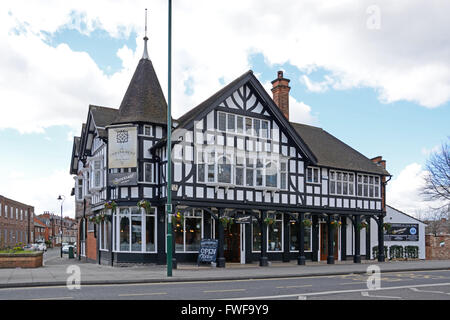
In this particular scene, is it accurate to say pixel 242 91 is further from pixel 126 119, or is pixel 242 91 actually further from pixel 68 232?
pixel 68 232

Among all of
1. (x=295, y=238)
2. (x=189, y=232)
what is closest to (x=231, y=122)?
(x=189, y=232)

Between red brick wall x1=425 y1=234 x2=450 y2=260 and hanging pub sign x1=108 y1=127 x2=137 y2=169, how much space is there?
25.0 m

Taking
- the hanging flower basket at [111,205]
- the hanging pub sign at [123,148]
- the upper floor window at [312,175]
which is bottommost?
the hanging flower basket at [111,205]

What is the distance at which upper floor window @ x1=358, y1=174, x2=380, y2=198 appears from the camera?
104 ft

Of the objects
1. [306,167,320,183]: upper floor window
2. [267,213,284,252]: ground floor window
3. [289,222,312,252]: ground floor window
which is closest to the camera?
[267,213,284,252]: ground floor window

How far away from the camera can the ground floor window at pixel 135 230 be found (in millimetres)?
23547

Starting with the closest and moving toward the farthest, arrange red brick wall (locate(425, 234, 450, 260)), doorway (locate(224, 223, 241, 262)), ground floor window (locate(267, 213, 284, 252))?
doorway (locate(224, 223, 241, 262)), ground floor window (locate(267, 213, 284, 252)), red brick wall (locate(425, 234, 450, 260))

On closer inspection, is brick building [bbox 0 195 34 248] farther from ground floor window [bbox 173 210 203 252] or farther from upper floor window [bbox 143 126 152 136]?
upper floor window [bbox 143 126 152 136]

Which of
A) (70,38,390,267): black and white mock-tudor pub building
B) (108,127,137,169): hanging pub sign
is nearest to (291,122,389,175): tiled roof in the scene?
(70,38,390,267): black and white mock-tudor pub building

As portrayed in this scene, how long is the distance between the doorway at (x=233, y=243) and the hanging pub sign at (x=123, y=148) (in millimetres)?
7638

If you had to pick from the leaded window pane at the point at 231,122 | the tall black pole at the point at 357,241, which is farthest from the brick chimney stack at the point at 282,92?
the tall black pole at the point at 357,241

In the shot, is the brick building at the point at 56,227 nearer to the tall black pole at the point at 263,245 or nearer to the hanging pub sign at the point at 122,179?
the hanging pub sign at the point at 122,179
